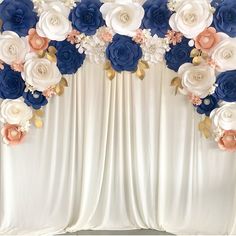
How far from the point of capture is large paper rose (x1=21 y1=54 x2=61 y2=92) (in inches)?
85.0

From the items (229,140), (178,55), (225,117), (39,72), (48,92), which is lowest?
(229,140)

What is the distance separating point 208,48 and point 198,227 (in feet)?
3.41

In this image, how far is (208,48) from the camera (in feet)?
6.81

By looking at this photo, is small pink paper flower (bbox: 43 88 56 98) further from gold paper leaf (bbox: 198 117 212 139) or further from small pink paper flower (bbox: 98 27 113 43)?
gold paper leaf (bbox: 198 117 212 139)

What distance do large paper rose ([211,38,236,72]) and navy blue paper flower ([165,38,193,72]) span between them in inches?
5.7

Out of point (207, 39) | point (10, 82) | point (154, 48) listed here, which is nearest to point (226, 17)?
point (207, 39)

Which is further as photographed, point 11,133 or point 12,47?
point 11,133

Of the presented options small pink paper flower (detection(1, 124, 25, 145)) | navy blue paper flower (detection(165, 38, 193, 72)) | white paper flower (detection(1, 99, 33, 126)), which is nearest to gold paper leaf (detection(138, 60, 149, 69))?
navy blue paper flower (detection(165, 38, 193, 72))

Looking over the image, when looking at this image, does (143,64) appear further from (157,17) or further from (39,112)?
(39,112)

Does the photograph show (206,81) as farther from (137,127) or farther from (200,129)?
(137,127)

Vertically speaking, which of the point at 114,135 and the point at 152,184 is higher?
the point at 114,135

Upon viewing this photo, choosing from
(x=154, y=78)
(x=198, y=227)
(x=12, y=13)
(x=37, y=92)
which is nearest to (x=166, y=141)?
(x=154, y=78)

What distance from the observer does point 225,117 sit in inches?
83.4

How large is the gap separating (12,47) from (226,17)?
117 centimetres
